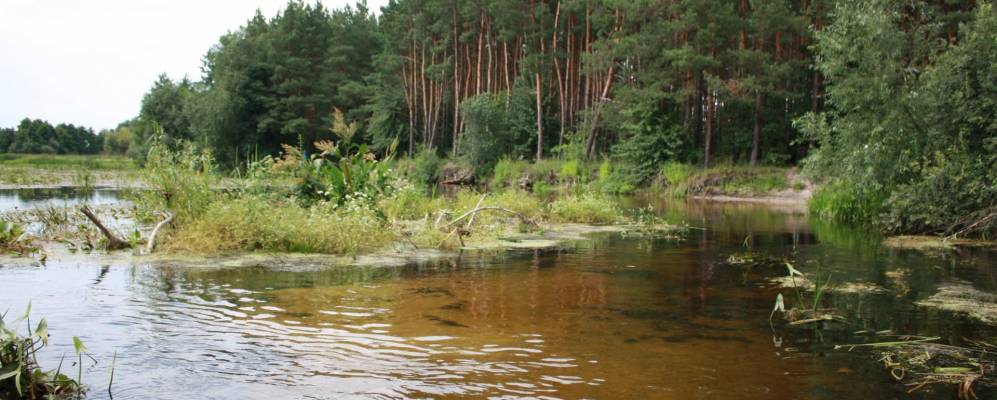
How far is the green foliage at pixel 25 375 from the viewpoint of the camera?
4.55m

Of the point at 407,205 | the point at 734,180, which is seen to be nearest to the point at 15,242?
the point at 407,205

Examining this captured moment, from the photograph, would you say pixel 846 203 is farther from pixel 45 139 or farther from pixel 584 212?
pixel 45 139

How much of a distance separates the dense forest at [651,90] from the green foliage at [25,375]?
6625mm

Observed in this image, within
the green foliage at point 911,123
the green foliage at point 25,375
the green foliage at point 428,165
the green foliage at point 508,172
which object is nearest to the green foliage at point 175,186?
the green foliage at point 25,375

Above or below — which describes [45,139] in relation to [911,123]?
above

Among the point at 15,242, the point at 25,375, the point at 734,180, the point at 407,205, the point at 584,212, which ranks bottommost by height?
the point at 25,375

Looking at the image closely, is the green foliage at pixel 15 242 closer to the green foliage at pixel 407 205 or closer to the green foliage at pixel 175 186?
the green foliage at pixel 175 186

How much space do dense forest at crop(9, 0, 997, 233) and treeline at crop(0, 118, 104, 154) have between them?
67.7 feet

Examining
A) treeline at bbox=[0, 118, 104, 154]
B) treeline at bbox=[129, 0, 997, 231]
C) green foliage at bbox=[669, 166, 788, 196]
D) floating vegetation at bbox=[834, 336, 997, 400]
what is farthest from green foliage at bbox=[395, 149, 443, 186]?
treeline at bbox=[0, 118, 104, 154]

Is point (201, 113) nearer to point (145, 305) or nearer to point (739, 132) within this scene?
point (739, 132)

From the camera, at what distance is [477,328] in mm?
7016

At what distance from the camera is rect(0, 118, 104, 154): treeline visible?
78875mm

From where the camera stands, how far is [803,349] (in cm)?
630

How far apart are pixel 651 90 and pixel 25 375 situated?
32641 millimetres
